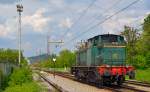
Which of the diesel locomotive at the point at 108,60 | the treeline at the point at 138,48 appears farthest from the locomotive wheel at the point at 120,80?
the treeline at the point at 138,48

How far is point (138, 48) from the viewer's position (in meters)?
83.8

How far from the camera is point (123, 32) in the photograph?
330 ft

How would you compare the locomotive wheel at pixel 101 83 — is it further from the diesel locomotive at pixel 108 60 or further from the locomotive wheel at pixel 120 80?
the locomotive wheel at pixel 120 80

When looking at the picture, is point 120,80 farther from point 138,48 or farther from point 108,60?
point 138,48

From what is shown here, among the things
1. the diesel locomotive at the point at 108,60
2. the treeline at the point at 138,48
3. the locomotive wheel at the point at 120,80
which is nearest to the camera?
the diesel locomotive at the point at 108,60

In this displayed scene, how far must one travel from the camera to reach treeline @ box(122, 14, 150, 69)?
76.0m

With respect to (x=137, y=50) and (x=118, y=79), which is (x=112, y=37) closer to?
(x=118, y=79)

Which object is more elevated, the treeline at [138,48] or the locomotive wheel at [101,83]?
the treeline at [138,48]

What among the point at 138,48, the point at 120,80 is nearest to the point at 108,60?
the point at 120,80

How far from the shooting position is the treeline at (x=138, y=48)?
7600 cm

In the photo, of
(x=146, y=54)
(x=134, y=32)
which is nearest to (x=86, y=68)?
(x=146, y=54)

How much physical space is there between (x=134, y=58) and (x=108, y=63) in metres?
44.2

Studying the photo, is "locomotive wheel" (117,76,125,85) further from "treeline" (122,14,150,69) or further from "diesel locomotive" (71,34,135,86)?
"treeline" (122,14,150,69)

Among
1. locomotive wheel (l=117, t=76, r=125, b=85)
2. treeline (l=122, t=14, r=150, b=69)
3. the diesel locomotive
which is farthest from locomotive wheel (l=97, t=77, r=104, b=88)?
treeline (l=122, t=14, r=150, b=69)
